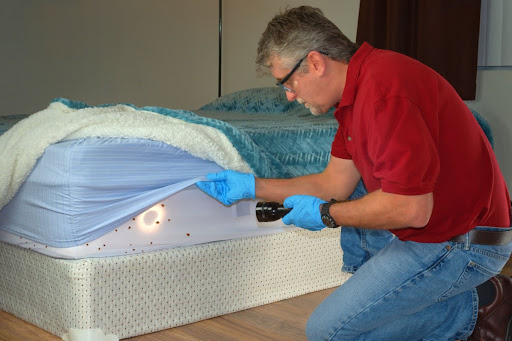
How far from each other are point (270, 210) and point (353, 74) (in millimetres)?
516

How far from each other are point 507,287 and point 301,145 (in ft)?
2.74

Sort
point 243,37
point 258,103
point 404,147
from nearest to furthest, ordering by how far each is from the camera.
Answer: point 404,147 < point 258,103 < point 243,37

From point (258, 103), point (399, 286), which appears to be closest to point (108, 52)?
point (258, 103)

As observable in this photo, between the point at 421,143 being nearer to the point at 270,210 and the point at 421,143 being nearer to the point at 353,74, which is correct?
the point at 353,74

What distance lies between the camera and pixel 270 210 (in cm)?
185

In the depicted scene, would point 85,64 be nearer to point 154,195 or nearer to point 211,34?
point 211,34

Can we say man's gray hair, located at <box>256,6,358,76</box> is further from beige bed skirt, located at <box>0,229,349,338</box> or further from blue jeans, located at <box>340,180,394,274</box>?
beige bed skirt, located at <box>0,229,349,338</box>

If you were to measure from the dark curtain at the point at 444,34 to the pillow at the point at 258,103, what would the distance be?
61cm

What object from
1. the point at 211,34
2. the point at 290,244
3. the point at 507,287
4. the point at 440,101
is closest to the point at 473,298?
the point at 507,287

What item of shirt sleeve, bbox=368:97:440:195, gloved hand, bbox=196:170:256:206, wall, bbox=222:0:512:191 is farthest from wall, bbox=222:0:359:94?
shirt sleeve, bbox=368:97:440:195

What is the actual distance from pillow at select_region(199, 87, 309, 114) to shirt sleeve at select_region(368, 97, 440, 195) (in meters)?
1.72

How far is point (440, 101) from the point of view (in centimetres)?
141

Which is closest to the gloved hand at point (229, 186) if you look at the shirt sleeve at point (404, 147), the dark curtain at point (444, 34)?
the shirt sleeve at point (404, 147)

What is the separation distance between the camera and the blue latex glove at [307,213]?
156cm
